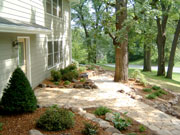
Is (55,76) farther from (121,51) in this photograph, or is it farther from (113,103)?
(113,103)

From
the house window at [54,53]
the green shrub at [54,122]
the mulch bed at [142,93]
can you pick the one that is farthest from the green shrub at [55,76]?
the green shrub at [54,122]

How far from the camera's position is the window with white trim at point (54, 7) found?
1091cm

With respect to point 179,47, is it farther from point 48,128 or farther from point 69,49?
point 48,128

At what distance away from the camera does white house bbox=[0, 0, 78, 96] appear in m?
6.07

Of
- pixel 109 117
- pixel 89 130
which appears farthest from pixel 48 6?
pixel 89 130

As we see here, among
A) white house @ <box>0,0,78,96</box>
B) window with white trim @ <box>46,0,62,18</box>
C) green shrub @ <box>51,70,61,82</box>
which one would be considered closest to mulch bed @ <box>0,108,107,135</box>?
white house @ <box>0,0,78,96</box>

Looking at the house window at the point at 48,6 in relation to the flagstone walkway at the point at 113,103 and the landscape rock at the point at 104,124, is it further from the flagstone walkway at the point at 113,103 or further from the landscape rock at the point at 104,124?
the landscape rock at the point at 104,124

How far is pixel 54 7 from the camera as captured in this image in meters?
11.9

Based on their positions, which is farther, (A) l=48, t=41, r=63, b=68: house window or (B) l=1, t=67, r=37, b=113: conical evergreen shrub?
(A) l=48, t=41, r=63, b=68: house window

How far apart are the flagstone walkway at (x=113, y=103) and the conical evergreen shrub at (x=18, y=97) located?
1.24m

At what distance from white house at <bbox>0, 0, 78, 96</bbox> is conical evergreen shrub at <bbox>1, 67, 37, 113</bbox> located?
125 cm

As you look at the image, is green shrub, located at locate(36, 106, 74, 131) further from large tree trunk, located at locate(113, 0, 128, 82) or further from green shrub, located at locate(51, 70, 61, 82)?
large tree trunk, located at locate(113, 0, 128, 82)

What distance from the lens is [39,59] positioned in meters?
9.47

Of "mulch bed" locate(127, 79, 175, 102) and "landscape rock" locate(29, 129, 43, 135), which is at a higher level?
"landscape rock" locate(29, 129, 43, 135)
